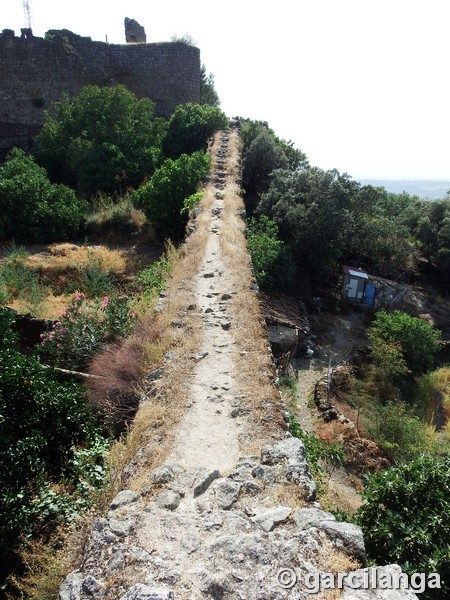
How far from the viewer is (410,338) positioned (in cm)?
1310

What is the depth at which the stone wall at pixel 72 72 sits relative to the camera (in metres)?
18.8

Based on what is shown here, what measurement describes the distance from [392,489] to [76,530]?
2.99 m

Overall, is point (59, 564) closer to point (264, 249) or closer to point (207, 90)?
point (264, 249)

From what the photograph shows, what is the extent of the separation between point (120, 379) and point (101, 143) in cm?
1204

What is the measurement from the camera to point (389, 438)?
10.1m

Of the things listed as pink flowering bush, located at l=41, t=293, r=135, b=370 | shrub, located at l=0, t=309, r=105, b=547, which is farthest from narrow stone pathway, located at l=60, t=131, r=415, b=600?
pink flowering bush, located at l=41, t=293, r=135, b=370

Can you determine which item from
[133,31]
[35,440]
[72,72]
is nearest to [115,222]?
[35,440]

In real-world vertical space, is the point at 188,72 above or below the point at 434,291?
above

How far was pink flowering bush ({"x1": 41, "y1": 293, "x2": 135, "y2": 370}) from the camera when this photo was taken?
726cm

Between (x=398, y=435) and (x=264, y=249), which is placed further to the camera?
(x=264, y=249)

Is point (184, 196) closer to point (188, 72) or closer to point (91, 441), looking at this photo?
point (91, 441)

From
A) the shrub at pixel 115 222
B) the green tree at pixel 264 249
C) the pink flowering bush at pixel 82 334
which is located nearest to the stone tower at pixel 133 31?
the shrub at pixel 115 222

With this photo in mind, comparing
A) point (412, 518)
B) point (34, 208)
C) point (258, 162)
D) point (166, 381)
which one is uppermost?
point (258, 162)

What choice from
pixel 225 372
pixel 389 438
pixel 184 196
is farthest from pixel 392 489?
pixel 184 196
